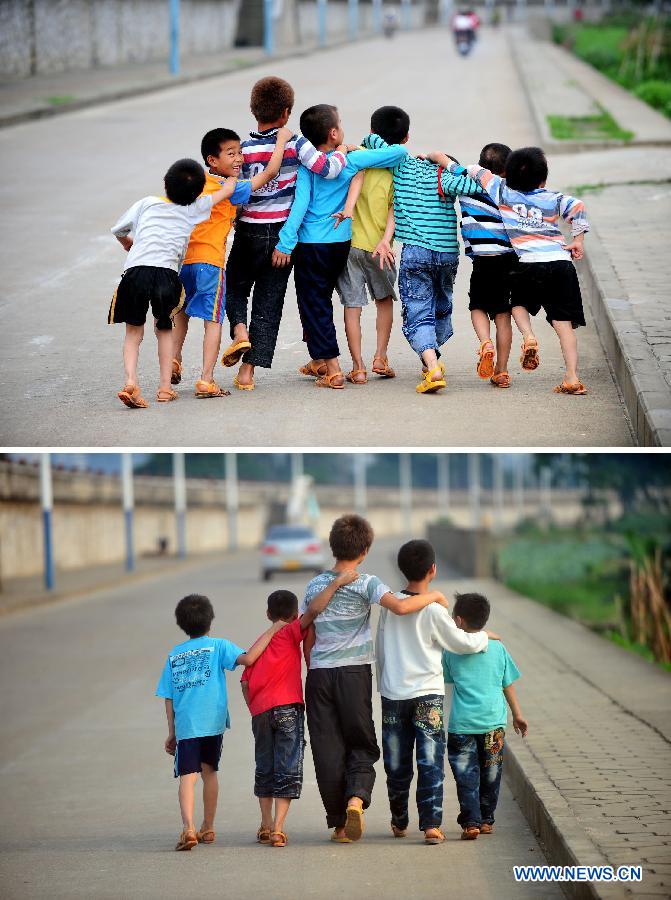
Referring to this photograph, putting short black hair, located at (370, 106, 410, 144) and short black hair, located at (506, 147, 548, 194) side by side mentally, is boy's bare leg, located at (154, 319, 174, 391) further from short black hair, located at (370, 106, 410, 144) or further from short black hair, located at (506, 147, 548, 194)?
short black hair, located at (506, 147, 548, 194)

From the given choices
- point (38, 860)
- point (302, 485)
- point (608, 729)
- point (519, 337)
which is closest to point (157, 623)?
point (519, 337)

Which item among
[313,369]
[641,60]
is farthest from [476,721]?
[641,60]

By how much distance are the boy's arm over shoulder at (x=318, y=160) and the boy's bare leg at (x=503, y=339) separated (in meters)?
1.47

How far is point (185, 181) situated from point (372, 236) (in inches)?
51.2

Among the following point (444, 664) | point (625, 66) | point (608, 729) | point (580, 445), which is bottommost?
point (608, 729)

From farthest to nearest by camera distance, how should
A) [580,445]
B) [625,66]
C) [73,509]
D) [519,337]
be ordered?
[625,66] → [73,509] → [519,337] → [580,445]

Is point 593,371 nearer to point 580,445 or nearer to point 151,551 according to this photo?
point 580,445

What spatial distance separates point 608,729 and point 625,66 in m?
36.6

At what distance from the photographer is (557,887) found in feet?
19.0

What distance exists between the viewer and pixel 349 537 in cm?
645

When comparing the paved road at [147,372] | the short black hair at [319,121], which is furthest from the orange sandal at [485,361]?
the short black hair at [319,121]

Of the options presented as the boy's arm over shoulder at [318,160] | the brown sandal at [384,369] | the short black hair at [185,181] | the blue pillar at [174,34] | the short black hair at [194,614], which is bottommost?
the short black hair at [194,614]

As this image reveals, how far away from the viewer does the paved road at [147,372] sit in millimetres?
8234

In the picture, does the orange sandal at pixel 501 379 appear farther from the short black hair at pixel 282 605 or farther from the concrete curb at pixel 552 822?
the short black hair at pixel 282 605
